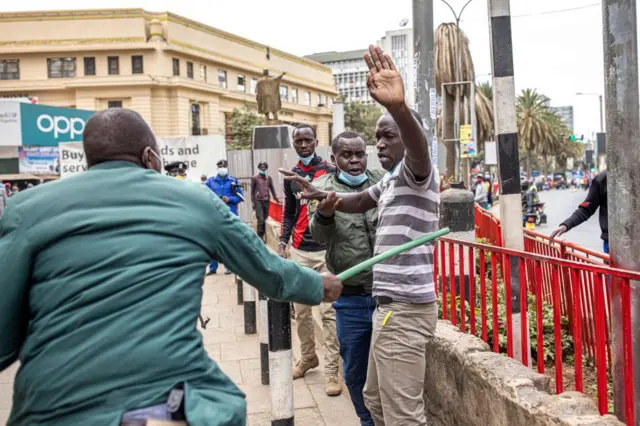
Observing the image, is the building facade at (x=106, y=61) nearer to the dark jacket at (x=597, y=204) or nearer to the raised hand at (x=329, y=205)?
the dark jacket at (x=597, y=204)

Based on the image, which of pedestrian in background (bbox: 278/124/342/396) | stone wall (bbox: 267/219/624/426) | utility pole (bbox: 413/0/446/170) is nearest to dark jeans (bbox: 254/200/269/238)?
utility pole (bbox: 413/0/446/170)

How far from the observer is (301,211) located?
19.9ft

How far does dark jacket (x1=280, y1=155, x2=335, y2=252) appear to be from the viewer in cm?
587

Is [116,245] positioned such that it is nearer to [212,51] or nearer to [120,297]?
[120,297]

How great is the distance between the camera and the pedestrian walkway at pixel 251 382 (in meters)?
4.96

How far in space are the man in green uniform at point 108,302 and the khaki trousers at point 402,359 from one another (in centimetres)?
136

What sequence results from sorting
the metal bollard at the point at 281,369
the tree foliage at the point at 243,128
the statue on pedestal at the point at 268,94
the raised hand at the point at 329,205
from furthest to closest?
the tree foliage at the point at 243,128 → the statue on pedestal at the point at 268,94 → the metal bollard at the point at 281,369 → the raised hand at the point at 329,205

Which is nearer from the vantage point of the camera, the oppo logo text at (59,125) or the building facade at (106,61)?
the oppo logo text at (59,125)

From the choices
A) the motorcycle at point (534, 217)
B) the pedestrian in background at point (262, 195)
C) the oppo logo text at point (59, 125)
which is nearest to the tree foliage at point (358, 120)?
the motorcycle at point (534, 217)

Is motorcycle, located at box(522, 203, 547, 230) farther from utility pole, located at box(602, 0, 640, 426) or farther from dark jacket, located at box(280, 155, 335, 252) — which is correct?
utility pole, located at box(602, 0, 640, 426)

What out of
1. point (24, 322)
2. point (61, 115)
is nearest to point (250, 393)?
point (24, 322)

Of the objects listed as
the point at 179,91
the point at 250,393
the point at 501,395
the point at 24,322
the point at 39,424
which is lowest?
the point at 250,393

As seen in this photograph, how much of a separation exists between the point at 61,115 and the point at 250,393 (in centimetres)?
1501

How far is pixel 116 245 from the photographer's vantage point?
1880 millimetres
